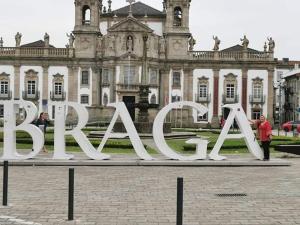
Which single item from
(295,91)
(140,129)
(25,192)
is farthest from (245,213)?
(295,91)

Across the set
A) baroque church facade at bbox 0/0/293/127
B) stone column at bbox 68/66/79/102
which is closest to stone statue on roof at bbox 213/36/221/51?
baroque church facade at bbox 0/0/293/127

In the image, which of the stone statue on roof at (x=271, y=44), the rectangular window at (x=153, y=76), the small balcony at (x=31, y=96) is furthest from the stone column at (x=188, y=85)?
the small balcony at (x=31, y=96)

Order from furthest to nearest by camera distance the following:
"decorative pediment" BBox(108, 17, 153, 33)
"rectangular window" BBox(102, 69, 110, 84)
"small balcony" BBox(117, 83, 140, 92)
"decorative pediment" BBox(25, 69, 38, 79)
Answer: "decorative pediment" BBox(25, 69, 38, 79), "rectangular window" BBox(102, 69, 110, 84), "decorative pediment" BBox(108, 17, 153, 33), "small balcony" BBox(117, 83, 140, 92)

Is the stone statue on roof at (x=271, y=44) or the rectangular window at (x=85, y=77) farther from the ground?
the stone statue on roof at (x=271, y=44)

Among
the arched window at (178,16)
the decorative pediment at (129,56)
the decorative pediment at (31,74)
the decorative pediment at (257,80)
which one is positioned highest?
the arched window at (178,16)

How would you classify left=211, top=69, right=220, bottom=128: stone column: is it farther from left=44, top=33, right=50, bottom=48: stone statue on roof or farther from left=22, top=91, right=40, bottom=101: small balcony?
left=22, top=91, right=40, bottom=101: small balcony

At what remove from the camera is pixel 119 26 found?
2461 inches

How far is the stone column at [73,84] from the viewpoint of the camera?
63.3 m

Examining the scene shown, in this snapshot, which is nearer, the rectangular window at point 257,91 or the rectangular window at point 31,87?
the rectangular window at point 31,87

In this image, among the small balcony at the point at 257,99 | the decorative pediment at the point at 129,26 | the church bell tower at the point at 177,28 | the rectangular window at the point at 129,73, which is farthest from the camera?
the church bell tower at the point at 177,28

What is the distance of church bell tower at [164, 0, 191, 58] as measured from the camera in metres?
63.7

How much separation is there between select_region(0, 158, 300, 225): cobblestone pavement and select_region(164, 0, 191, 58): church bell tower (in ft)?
157

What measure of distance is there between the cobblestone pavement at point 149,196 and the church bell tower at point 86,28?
4770 centimetres

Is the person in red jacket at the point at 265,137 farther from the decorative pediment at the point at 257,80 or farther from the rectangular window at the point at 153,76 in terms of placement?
the decorative pediment at the point at 257,80
